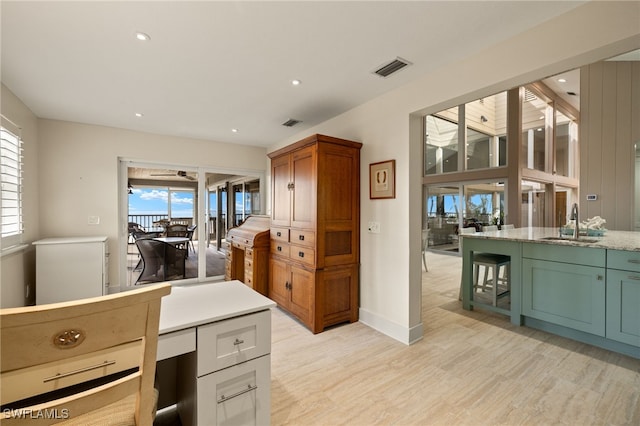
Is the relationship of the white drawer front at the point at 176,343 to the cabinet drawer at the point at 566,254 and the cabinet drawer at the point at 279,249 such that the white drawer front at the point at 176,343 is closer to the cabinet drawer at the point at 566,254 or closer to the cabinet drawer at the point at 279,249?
the cabinet drawer at the point at 279,249

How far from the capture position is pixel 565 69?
6.30 ft

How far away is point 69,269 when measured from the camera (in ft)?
11.2

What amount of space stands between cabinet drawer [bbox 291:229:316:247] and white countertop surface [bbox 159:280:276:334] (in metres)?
1.28

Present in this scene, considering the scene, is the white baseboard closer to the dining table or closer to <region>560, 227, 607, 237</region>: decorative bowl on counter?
<region>560, 227, 607, 237</region>: decorative bowl on counter

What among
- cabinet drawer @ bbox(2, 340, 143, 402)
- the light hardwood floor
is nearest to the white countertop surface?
cabinet drawer @ bbox(2, 340, 143, 402)

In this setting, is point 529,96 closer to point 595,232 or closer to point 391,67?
point 595,232

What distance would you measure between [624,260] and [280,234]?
3.48 meters

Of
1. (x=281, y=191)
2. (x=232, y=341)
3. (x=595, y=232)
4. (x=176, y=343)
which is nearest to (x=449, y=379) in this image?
(x=232, y=341)

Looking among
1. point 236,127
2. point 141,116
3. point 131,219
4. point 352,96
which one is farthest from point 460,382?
point 131,219

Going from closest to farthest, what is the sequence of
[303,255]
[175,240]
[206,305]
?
[206,305]
[303,255]
[175,240]

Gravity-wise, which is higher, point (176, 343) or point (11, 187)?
point (11, 187)

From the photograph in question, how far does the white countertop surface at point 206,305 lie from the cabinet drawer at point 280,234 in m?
1.68

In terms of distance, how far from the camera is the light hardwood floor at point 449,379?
1760mm

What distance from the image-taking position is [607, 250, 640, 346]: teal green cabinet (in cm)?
238
